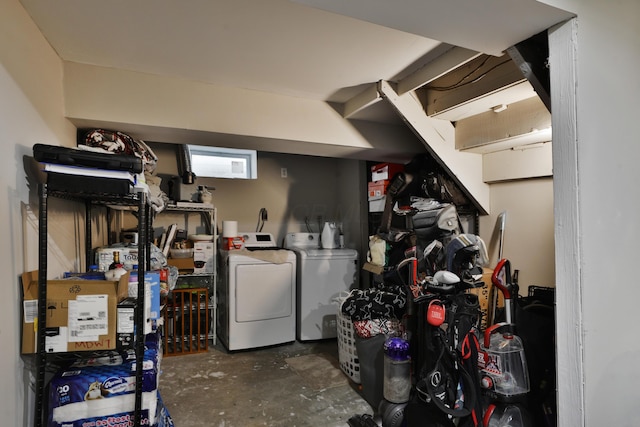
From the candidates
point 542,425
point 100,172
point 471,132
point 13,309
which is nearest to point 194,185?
point 100,172

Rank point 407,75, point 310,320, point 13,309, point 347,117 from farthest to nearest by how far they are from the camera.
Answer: point 310,320 < point 347,117 < point 407,75 < point 13,309

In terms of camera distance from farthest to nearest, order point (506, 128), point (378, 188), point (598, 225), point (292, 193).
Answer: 1. point (292, 193)
2. point (378, 188)
3. point (506, 128)
4. point (598, 225)

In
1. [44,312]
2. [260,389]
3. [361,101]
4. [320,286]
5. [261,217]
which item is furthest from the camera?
[261,217]

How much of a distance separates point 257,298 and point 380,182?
5.36 feet

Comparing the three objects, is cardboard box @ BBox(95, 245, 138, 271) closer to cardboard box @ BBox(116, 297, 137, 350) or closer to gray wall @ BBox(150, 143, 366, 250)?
cardboard box @ BBox(116, 297, 137, 350)

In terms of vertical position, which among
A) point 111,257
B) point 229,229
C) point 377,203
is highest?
point 377,203

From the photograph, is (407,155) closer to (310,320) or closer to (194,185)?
(310,320)

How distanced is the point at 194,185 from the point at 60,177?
214 cm

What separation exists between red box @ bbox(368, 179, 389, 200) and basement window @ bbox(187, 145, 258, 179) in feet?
4.36

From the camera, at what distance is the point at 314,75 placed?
229 cm

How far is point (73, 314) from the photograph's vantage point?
Answer: 147 centimetres

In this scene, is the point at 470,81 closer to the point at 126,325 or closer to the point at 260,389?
the point at 126,325

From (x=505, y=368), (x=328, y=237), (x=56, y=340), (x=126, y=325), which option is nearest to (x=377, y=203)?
(x=328, y=237)

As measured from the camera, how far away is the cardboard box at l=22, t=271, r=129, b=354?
4.74 feet
